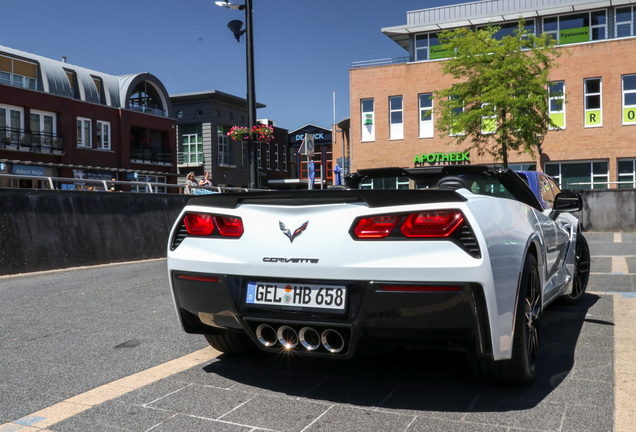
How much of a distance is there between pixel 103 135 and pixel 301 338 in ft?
138

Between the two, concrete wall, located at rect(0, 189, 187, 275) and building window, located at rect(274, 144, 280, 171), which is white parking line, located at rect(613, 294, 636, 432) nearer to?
concrete wall, located at rect(0, 189, 187, 275)

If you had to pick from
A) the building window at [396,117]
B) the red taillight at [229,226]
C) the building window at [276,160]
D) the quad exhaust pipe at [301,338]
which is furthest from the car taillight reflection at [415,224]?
the building window at [276,160]

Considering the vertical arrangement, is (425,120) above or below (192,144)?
below

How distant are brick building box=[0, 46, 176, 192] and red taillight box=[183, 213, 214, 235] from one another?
1183 inches

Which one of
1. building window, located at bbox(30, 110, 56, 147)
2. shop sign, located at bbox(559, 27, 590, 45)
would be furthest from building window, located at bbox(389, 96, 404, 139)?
building window, located at bbox(30, 110, 56, 147)

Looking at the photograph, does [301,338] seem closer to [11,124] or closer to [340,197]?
[340,197]

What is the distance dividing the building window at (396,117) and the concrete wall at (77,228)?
24.1 metres

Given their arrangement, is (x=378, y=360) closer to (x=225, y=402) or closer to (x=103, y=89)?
(x=225, y=402)

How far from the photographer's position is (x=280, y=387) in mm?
3400

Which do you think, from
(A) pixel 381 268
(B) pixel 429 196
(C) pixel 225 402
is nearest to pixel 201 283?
(C) pixel 225 402

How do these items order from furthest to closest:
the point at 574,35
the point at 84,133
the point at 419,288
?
the point at 84,133
the point at 574,35
the point at 419,288

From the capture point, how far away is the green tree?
82.2 ft

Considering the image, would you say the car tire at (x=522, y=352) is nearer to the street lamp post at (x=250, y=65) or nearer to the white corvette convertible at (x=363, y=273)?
the white corvette convertible at (x=363, y=273)

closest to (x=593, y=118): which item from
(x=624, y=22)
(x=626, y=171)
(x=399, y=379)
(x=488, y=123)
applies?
(x=626, y=171)
